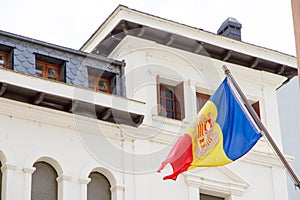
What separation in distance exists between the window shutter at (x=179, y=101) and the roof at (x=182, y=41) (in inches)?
45.3

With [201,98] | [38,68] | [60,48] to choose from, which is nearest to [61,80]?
[38,68]

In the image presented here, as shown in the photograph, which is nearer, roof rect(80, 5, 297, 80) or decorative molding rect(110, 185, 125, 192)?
decorative molding rect(110, 185, 125, 192)

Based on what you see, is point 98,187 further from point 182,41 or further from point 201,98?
point 182,41

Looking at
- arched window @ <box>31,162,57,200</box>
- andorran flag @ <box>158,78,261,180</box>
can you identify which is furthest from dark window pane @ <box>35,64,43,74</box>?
andorran flag @ <box>158,78,261,180</box>

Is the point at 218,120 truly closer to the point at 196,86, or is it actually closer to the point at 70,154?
the point at 70,154

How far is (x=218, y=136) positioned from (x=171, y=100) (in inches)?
336

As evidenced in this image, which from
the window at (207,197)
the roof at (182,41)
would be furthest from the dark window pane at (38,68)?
the window at (207,197)

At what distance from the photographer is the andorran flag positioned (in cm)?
2109

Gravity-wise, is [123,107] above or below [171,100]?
below

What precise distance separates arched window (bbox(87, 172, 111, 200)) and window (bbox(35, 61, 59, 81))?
2776mm

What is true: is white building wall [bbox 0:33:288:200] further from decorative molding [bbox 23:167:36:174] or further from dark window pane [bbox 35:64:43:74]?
dark window pane [bbox 35:64:43:74]

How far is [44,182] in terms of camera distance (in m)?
26.9

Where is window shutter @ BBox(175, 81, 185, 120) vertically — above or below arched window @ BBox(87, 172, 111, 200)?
above

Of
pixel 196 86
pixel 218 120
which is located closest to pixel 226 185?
pixel 196 86
